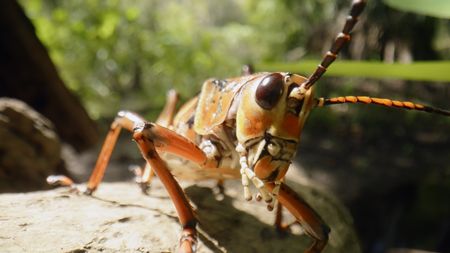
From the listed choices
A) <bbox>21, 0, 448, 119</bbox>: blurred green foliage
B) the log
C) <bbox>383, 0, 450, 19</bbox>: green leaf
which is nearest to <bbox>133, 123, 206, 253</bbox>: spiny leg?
<bbox>383, 0, 450, 19</bbox>: green leaf

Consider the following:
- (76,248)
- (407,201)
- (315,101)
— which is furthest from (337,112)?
(76,248)

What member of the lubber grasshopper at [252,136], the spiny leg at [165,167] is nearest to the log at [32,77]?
the lubber grasshopper at [252,136]

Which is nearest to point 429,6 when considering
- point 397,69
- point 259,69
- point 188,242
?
point 397,69

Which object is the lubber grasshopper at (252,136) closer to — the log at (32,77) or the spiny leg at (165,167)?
the spiny leg at (165,167)

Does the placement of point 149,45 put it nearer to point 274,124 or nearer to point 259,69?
point 259,69

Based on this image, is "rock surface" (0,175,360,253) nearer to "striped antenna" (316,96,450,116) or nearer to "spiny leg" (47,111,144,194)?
"spiny leg" (47,111,144,194)

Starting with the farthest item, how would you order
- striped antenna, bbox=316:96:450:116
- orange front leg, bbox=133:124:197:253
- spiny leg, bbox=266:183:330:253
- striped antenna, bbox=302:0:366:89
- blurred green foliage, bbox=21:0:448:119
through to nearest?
blurred green foliage, bbox=21:0:448:119 < spiny leg, bbox=266:183:330:253 < orange front leg, bbox=133:124:197:253 < striped antenna, bbox=316:96:450:116 < striped antenna, bbox=302:0:366:89
